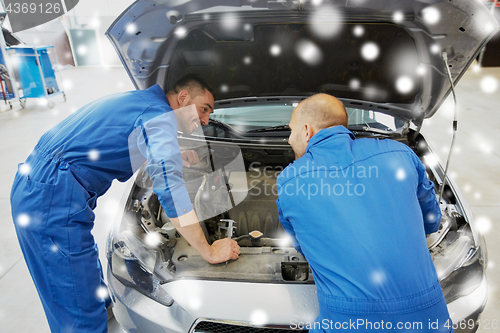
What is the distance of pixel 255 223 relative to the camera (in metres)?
1.53

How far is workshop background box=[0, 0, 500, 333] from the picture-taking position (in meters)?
1.83

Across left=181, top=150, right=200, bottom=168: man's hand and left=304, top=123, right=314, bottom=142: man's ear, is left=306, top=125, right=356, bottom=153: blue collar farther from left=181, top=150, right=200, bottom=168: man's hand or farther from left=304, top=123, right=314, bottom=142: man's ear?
left=181, top=150, right=200, bottom=168: man's hand

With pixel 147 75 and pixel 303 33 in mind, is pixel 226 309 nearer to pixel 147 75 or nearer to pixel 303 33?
pixel 147 75

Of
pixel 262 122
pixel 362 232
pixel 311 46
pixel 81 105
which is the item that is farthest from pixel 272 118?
pixel 81 105

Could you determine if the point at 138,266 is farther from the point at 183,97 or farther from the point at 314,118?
the point at 314,118

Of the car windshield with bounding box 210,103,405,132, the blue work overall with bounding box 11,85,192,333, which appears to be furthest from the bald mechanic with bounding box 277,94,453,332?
the car windshield with bounding box 210,103,405,132

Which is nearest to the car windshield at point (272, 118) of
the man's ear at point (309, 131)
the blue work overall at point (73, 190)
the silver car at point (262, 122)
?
the silver car at point (262, 122)

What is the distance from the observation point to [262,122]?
6.86 ft

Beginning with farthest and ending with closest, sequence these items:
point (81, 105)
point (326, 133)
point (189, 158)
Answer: point (81, 105)
point (189, 158)
point (326, 133)

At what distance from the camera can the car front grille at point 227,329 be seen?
3.33 ft

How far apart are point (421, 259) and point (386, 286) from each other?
140mm

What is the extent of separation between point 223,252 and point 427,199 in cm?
73

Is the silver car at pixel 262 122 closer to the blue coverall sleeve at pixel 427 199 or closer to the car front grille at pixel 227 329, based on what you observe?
the car front grille at pixel 227 329

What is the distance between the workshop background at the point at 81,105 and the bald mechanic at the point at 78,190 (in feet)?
1.37
